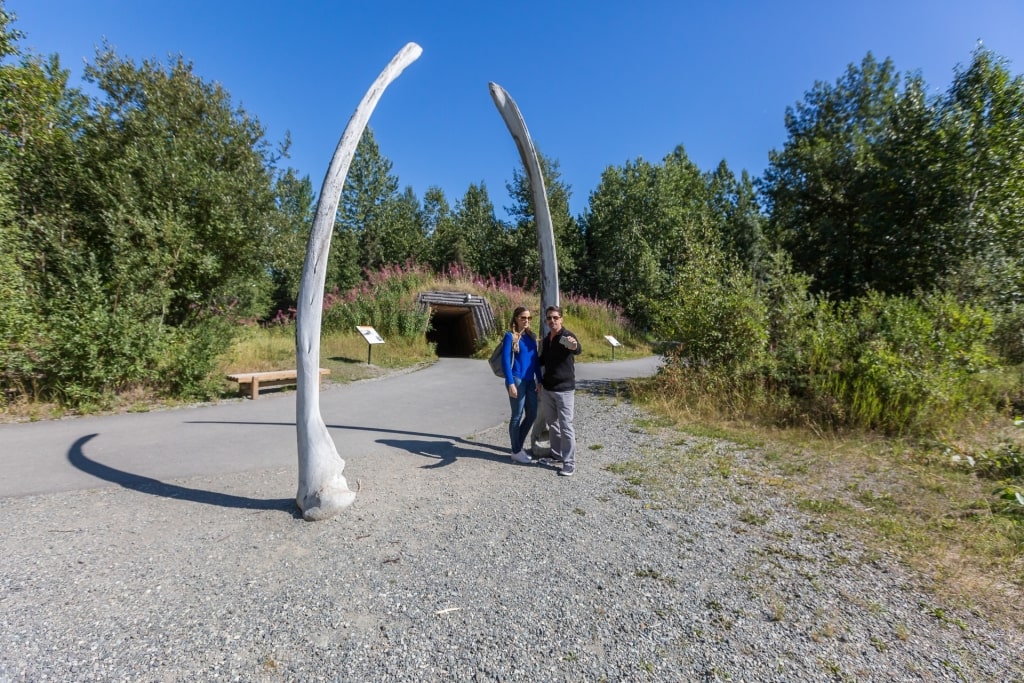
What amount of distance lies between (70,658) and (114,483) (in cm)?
281

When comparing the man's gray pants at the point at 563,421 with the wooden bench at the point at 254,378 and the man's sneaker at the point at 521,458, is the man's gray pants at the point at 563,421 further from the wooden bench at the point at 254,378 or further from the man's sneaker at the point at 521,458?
the wooden bench at the point at 254,378

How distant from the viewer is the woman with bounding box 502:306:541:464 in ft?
17.4

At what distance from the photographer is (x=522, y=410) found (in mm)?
5691

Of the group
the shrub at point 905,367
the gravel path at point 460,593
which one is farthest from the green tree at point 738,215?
the gravel path at point 460,593

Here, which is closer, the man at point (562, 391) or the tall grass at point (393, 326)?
the man at point (562, 391)

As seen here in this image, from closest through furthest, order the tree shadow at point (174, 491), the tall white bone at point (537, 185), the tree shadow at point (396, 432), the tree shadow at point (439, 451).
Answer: the tree shadow at point (174, 491), the tree shadow at point (439, 451), the tall white bone at point (537, 185), the tree shadow at point (396, 432)

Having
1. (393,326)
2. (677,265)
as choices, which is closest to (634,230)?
(393,326)

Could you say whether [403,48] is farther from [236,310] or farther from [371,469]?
[236,310]

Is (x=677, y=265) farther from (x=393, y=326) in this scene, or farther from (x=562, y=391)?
(x=393, y=326)

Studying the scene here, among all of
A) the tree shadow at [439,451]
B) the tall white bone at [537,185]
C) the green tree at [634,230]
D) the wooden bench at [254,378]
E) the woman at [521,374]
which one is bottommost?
the tree shadow at [439,451]

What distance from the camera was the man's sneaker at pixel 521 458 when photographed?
5.52 meters

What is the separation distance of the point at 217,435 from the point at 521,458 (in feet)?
13.4

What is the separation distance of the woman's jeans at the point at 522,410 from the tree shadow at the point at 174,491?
2.40 meters

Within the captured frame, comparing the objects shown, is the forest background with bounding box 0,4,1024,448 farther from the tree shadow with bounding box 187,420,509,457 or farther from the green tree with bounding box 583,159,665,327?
the green tree with bounding box 583,159,665,327
